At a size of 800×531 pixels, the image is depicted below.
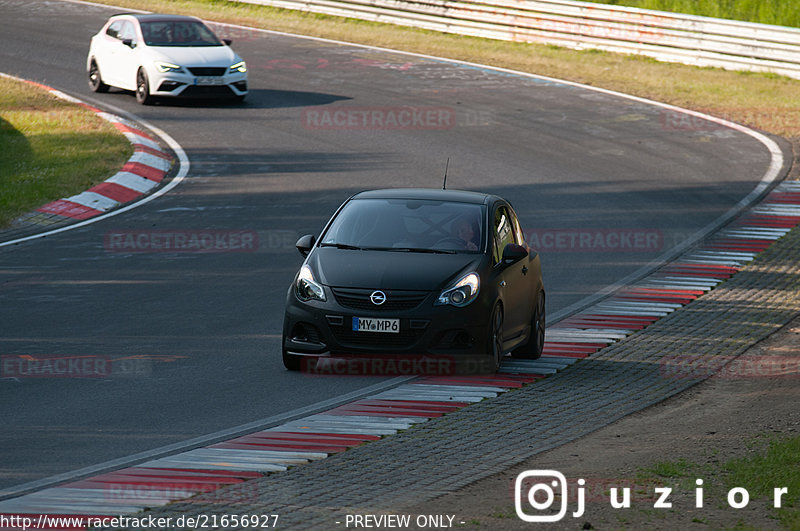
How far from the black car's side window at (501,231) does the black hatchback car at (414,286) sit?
19 millimetres

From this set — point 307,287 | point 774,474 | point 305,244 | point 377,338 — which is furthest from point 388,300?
point 774,474

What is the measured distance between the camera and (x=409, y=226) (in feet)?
39.0

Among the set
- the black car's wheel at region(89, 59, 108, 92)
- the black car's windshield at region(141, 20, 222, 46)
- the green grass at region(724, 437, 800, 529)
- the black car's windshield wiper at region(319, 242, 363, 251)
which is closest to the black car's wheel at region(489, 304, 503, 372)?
the black car's windshield wiper at region(319, 242, 363, 251)

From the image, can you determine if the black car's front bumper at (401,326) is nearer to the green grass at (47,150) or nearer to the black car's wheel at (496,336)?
the black car's wheel at (496,336)

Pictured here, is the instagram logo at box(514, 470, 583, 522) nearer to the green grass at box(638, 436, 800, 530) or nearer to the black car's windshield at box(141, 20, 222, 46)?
the green grass at box(638, 436, 800, 530)

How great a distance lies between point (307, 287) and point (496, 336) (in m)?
1.74

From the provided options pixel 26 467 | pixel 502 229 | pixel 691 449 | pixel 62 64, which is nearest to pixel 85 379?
pixel 26 467

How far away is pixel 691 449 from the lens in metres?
8.84

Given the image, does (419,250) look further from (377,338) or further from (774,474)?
(774,474)

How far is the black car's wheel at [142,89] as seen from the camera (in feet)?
86.1

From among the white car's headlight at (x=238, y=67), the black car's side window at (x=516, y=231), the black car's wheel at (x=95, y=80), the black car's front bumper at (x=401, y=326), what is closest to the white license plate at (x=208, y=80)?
the white car's headlight at (x=238, y=67)

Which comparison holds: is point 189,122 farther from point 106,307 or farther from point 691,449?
point 691,449

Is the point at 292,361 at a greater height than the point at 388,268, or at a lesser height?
lesser

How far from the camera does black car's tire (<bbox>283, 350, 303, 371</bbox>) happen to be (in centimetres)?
1120
